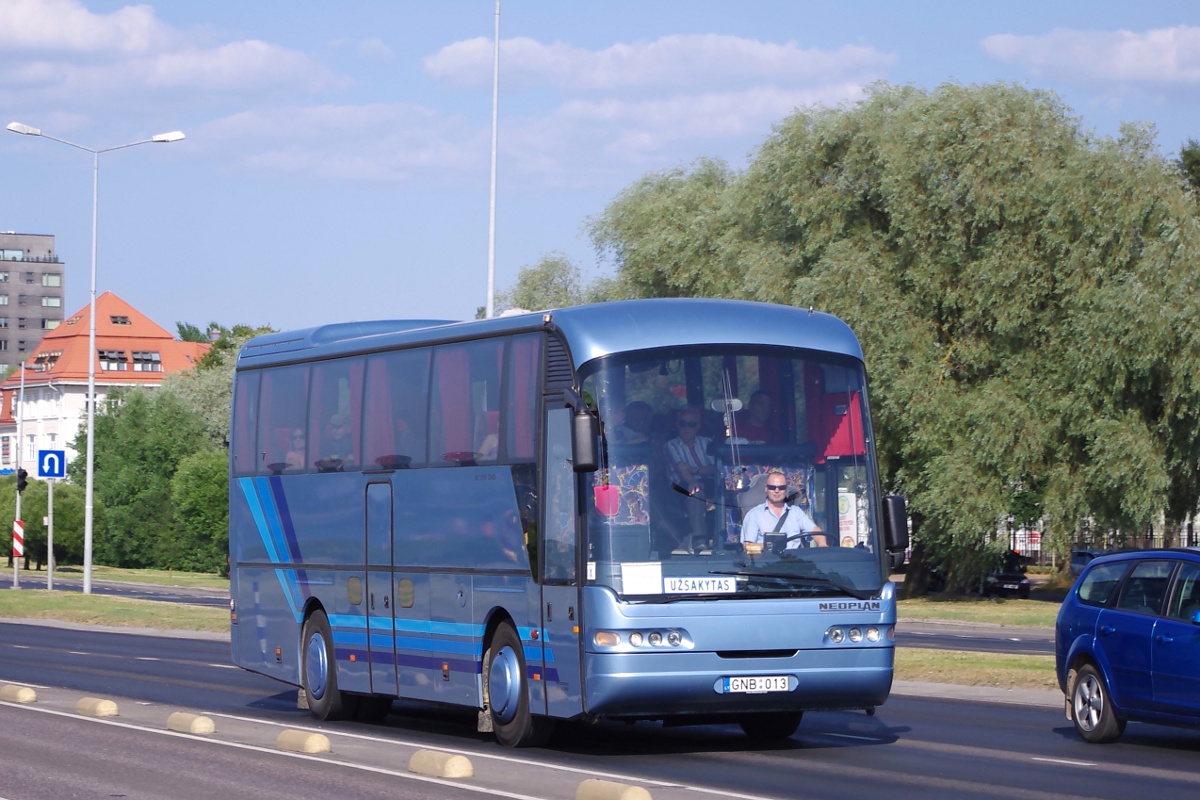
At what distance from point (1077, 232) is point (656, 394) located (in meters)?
31.4

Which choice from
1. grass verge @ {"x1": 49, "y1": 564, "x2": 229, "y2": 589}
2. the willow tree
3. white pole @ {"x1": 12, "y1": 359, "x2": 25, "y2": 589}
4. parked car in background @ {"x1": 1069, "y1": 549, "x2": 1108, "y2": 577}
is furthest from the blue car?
grass verge @ {"x1": 49, "y1": 564, "x2": 229, "y2": 589}

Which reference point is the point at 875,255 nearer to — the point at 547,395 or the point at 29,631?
the point at 29,631

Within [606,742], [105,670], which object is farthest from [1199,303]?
[606,742]

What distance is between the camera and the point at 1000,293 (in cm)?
4416

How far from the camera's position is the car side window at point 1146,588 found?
1474 cm

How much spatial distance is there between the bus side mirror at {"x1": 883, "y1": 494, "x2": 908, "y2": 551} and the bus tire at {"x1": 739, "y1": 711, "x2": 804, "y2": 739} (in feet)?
7.19

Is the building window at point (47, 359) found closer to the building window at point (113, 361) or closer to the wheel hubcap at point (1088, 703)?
the building window at point (113, 361)

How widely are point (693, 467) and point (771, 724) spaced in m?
3.19

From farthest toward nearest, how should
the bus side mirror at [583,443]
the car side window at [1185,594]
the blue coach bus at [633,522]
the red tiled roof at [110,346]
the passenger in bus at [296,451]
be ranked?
the red tiled roof at [110,346], the passenger in bus at [296,451], the car side window at [1185,594], the blue coach bus at [633,522], the bus side mirror at [583,443]

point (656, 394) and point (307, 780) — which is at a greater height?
point (656, 394)

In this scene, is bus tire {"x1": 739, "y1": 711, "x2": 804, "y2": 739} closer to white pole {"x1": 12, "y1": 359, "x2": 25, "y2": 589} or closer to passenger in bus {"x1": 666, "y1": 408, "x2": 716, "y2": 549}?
passenger in bus {"x1": 666, "y1": 408, "x2": 716, "y2": 549}

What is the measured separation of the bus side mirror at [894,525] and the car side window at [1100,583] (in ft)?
7.93

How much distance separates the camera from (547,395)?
1440cm

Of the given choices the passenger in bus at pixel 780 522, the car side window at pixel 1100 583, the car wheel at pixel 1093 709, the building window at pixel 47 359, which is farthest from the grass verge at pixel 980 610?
the building window at pixel 47 359
